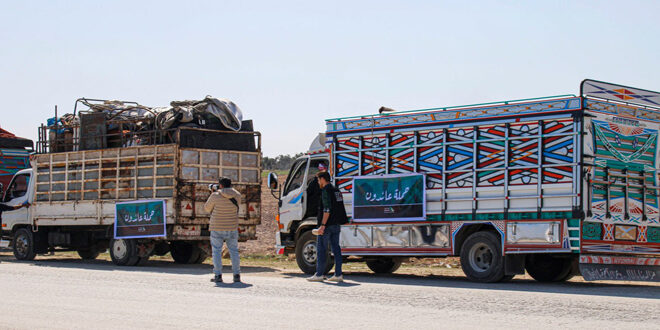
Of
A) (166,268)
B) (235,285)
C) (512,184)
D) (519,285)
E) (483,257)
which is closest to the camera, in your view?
(235,285)

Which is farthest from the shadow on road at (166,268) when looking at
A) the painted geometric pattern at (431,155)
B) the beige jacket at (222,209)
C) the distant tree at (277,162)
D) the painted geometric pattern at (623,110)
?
the distant tree at (277,162)

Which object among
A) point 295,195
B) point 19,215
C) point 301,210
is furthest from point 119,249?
point 301,210

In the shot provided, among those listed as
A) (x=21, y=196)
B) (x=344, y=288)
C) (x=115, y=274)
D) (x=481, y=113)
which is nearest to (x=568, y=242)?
→ (x=481, y=113)

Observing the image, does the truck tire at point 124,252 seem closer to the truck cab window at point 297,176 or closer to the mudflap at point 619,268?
the truck cab window at point 297,176

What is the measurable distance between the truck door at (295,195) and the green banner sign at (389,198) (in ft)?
4.95

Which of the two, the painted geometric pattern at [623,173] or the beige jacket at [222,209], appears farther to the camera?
the beige jacket at [222,209]

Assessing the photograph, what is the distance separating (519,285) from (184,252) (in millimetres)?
9535

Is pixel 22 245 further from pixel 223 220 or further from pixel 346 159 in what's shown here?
pixel 346 159

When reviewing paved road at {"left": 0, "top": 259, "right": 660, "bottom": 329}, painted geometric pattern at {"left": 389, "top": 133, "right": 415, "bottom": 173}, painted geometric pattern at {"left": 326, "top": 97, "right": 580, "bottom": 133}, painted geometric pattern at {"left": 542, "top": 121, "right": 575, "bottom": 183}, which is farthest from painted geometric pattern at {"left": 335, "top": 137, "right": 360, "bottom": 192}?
painted geometric pattern at {"left": 542, "top": 121, "right": 575, "bottom": 183}

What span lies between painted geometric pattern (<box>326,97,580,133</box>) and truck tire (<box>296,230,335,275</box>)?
2.11 meters

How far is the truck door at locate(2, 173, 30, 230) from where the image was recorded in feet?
74.8

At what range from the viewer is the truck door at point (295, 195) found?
1778 cm

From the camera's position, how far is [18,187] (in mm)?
23375

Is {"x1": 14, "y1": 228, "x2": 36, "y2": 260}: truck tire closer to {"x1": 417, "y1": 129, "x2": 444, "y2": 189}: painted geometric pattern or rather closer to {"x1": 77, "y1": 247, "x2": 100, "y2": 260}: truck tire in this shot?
{"x1": 77, "y1": 247, "x2": 100, "y2": 260}: truck tire
